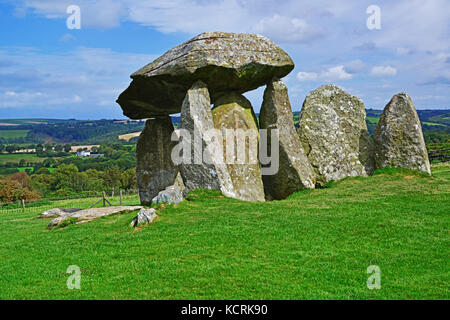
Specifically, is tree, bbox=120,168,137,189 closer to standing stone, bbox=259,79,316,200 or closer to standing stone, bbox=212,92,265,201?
standing stone, bbox=212,92,265,201

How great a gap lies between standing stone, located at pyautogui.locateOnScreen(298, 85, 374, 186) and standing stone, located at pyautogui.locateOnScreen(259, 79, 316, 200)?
0.70 meters

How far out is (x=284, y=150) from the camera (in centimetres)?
1617

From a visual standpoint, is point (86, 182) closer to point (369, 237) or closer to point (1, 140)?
point (369, 237)

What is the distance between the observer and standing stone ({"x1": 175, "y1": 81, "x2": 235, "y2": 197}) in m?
→ 14.6

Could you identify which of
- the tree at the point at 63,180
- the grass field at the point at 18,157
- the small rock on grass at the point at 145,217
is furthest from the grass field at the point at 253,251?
the grass field at the point at 18,157

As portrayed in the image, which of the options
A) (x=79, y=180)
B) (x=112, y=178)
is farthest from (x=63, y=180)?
(x=112, y=178)

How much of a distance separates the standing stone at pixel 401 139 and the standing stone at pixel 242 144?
5045mm

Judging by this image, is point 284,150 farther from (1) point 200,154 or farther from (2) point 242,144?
(1) point 200,154

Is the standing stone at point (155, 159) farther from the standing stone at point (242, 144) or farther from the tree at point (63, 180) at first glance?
the tree at point (63, 180)

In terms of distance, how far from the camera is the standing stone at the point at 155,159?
19.9 meters

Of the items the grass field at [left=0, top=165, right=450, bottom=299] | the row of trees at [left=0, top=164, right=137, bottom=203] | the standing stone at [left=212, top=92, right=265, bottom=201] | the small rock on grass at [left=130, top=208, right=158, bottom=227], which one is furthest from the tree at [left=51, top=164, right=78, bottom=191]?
the small rock on grass at [left=130, top=208, right=158, bottom=227]

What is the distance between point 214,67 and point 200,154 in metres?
3.34

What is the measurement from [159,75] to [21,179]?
173ft
